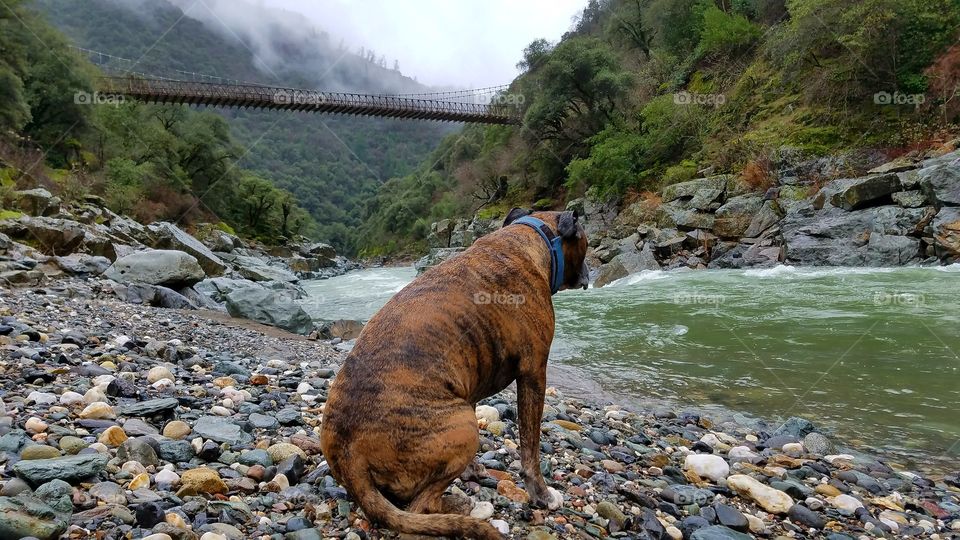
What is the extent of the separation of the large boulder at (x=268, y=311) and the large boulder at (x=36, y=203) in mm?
10734

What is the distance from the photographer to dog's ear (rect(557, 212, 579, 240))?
3398 mm

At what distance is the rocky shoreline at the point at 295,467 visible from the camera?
7.33 ft

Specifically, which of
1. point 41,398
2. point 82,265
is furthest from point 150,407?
point 82,265

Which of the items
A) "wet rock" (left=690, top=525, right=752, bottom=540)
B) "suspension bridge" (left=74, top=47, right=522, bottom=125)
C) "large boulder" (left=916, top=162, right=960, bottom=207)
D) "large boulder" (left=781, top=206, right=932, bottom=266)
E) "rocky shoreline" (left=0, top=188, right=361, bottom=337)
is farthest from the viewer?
"suspension bridge" (left=74, top=47, right=522, bottom=125)

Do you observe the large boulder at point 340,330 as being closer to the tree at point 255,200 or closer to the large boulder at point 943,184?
the large boulder at point 943,184

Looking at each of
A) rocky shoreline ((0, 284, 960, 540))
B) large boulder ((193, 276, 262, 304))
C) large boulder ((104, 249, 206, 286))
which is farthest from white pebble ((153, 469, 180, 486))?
large boulder ((193, 276, 262, 304))

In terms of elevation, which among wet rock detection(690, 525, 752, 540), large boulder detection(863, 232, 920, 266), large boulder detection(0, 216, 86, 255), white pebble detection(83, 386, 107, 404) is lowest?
large boulder detection(863, 232, 920, 266)

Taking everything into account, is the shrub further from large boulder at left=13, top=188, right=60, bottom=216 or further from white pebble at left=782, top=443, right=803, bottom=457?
large boulder at left=13, top=188, right=60, bottom=216

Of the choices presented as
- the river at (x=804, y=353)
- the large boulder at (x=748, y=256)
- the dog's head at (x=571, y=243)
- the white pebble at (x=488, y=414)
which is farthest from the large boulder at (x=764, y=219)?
the dog's head at (x=571, y=243)

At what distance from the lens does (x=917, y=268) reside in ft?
47.9

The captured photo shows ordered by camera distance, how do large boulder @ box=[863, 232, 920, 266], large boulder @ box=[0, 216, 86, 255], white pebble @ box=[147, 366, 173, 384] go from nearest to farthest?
white pebble @ box=[147, 366, 173, 384]
large boulder @ box=[0, 216, 86, 255]
large boulder @ box=[863, 232, 920, 266]

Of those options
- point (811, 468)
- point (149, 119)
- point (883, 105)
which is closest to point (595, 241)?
point (883, 105)

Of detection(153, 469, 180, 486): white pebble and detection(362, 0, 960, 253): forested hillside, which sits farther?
detection(362, 0, 960, 253): forested hillside

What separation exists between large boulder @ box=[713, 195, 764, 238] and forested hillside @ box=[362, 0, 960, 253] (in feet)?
3.93
